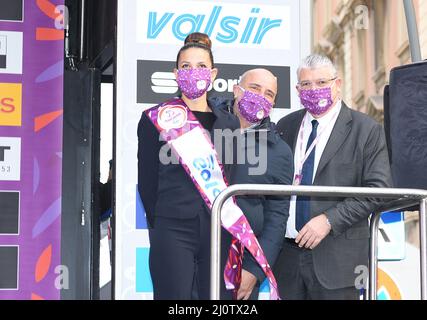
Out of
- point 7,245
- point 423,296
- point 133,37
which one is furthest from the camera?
point 7,245

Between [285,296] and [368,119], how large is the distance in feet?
3.18

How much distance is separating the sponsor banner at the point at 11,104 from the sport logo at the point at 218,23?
1.04 m

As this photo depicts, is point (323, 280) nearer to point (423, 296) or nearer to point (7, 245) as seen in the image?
point (423, 296)

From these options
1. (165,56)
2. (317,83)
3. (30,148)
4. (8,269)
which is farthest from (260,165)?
(8,269)

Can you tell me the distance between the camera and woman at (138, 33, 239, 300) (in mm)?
4551

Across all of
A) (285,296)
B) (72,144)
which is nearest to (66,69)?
(72,144)

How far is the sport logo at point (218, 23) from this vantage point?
5.31 metres

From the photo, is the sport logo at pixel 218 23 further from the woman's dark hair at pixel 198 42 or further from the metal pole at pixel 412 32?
the metal pole at pixel 412 32

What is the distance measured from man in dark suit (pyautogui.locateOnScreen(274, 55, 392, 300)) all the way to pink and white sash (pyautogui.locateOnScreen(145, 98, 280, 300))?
0.18 metres

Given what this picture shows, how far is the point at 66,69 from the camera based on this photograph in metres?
6.36

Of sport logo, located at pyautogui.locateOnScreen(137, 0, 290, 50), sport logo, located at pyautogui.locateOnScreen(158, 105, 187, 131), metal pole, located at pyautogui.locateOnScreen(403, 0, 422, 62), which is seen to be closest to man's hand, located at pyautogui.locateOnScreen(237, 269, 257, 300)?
sport logo, located at pyautogui.locateOnScreen(158, 105, 187, 131)

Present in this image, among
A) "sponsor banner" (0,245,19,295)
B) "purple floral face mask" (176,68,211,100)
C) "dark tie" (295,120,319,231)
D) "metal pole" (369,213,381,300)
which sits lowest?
"sponsor banner" (0,245,19,295)

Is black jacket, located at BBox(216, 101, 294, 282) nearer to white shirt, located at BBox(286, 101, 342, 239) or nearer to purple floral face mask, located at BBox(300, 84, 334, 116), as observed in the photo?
white shirt, located at BBox(286, 101, 342, 239)

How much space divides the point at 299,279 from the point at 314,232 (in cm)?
23
